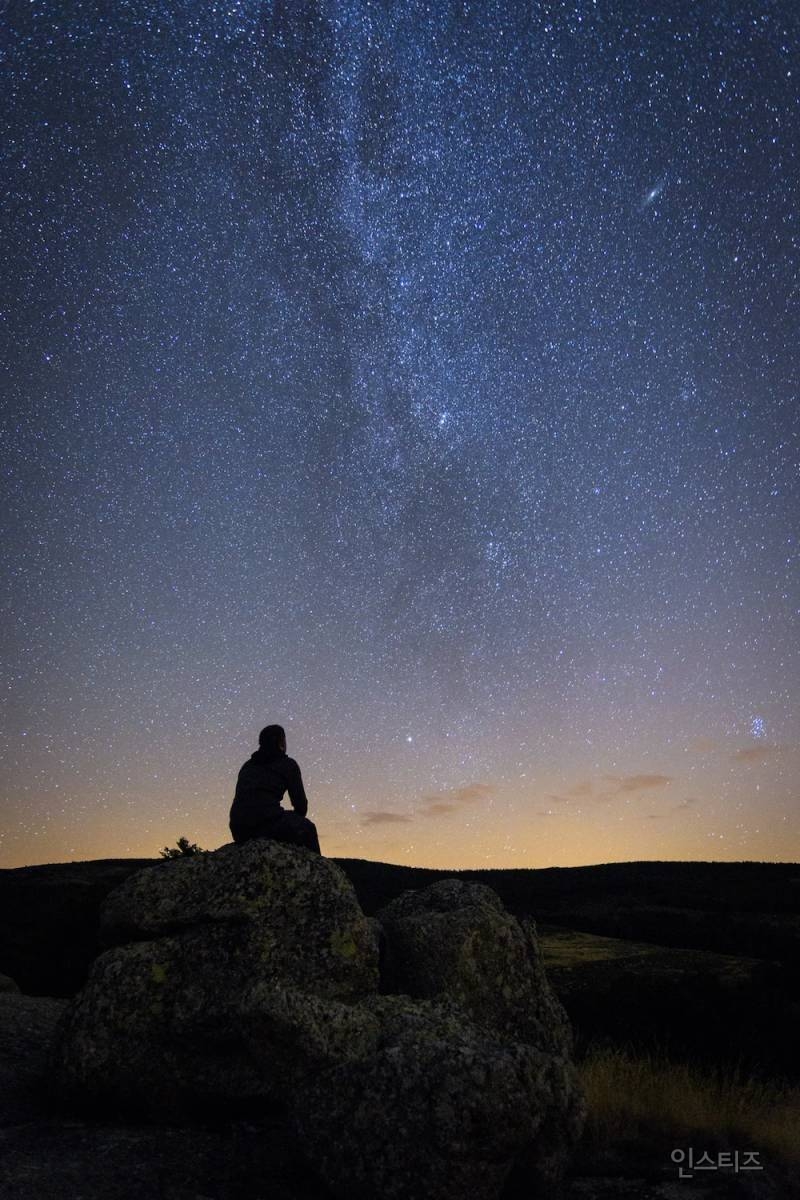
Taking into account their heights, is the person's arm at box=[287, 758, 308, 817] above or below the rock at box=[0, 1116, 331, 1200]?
above

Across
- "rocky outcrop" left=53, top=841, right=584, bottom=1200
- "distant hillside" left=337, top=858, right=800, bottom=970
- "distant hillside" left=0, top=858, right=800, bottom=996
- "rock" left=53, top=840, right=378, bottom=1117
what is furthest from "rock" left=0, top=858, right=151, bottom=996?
"distant hillside" left=337, top=858, right=800, bottom=970

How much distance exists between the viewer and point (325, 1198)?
198 inches

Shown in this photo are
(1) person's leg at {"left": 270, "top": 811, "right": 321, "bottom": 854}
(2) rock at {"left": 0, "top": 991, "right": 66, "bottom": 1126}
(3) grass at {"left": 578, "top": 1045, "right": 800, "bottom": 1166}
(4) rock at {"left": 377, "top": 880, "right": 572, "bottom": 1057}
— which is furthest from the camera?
(1) person's leg at {"left": 270, "top": 811, "right": 321, "bottom": 854}

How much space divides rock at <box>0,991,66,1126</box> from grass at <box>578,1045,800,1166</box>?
4.78 m

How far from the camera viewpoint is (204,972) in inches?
268

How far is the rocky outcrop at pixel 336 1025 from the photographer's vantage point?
15.6 ft

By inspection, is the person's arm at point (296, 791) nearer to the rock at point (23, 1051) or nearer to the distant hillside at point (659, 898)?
the rock at point (23, 1051)

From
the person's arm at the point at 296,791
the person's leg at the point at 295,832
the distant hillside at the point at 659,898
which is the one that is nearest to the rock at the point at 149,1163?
the person's leg at the point at 295,832

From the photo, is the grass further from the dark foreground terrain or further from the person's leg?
the person's leg

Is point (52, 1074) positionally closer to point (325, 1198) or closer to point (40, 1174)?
point (40, 1174)

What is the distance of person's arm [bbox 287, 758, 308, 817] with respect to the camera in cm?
858

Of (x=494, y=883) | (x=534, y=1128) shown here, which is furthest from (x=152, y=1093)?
(x=494, y=883)

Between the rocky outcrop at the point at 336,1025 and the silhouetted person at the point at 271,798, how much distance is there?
52cm

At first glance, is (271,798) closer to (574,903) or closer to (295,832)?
(295,832)
